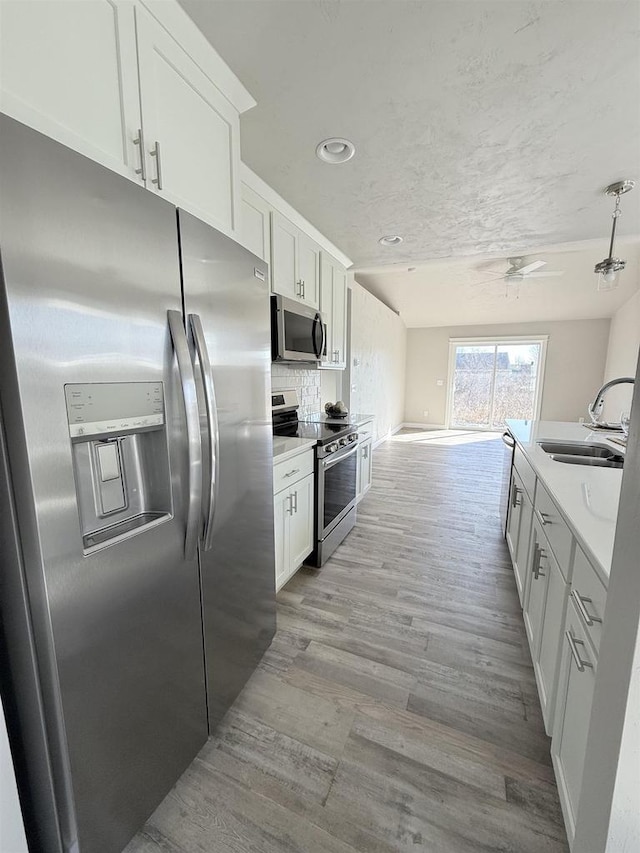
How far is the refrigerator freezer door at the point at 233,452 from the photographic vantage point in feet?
3.67

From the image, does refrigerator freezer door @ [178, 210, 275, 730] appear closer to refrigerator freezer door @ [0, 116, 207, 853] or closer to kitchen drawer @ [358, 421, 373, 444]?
refrigerator freezer door @ [0, 116, 207, 853]

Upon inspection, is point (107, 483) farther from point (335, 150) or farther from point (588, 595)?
point (335, 150)

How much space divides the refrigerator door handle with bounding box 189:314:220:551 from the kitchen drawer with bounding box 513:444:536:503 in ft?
5.29

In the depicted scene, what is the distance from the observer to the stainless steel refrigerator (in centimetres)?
68

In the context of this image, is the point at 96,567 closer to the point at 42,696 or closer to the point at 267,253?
the point at 42,696

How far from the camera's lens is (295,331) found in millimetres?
2436

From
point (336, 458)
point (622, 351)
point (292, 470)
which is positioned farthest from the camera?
point (622, 351)

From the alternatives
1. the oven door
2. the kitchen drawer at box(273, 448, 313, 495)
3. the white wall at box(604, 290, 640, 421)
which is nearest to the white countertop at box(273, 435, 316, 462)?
the kitchen drawer at box(273, 448, 313, 495)

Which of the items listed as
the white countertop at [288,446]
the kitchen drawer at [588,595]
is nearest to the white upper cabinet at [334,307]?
the white countertop at [288,446]

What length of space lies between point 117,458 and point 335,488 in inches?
72.4

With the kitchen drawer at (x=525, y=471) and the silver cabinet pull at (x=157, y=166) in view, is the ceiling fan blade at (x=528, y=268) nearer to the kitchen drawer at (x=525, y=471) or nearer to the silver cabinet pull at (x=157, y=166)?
the kitchen drawer at (x=525, y=471)

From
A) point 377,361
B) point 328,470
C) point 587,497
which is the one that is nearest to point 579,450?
point 587,497

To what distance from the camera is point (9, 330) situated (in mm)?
644

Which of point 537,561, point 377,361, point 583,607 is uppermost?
point 377,361
